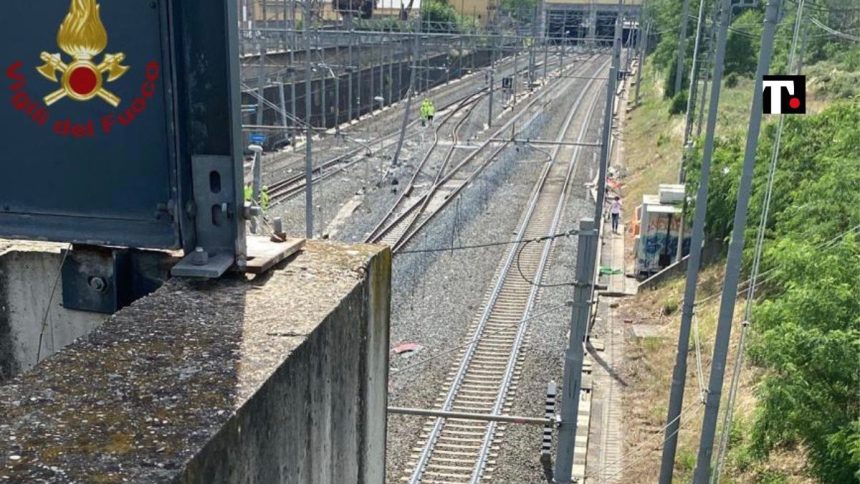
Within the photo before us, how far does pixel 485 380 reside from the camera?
1126cm

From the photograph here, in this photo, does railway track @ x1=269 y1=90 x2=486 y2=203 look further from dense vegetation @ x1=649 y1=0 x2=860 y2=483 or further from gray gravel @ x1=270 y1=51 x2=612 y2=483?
dense vegetation @ x1=649 y1=0 x2=860 y2=483

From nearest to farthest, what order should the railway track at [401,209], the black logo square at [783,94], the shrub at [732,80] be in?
1. the black logo square at [783,94]
2. the railway track at [401,209]
3. the shrub at [732,80]

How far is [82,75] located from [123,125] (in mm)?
217

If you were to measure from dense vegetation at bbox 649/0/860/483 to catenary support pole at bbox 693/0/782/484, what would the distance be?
0.98 meters

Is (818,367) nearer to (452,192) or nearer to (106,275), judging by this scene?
(106,275)

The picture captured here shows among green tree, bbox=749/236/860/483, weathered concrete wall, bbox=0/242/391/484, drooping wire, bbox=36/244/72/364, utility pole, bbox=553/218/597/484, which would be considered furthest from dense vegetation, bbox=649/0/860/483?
drooping wire, bbox=36/244/72/364

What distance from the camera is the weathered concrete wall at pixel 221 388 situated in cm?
193

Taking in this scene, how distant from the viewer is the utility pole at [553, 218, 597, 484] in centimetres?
611

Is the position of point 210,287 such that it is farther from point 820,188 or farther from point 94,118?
point 820,188

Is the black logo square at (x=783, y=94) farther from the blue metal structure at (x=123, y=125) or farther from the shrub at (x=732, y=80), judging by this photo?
the shrub at (x=732, y=80)

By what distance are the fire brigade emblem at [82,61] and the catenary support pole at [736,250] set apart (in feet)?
12.9

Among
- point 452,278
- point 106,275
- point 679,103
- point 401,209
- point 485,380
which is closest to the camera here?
point 106,275

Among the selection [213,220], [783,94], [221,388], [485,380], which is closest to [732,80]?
[485,380]

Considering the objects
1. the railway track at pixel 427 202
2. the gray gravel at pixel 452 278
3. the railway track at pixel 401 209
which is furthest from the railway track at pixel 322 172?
the railway track at pixel 427 202
